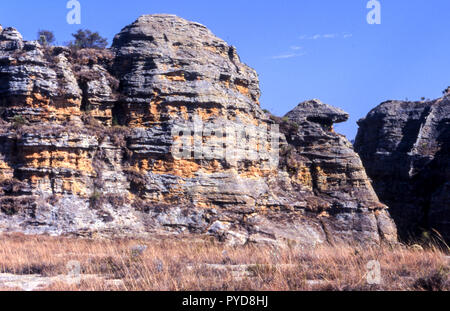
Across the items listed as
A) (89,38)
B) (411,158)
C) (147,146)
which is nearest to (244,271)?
(147,146)

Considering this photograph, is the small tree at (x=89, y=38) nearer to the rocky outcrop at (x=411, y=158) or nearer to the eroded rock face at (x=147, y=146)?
the eroded rock face at (x=147, y=146)

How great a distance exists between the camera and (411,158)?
35500 millimetres

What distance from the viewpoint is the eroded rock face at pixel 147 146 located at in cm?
1677

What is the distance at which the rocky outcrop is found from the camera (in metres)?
32.0

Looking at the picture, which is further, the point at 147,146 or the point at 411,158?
the point at 411,158

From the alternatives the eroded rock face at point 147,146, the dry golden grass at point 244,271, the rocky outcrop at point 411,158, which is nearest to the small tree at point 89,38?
the eroded rock face at point 147,146

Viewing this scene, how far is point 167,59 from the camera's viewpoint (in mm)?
20109

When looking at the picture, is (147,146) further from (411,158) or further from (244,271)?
(411,158)

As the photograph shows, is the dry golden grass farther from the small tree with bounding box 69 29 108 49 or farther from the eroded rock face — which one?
the small tree with bounding box 69 29 108 49

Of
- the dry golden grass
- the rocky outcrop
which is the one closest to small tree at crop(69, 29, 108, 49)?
the dry golden grass

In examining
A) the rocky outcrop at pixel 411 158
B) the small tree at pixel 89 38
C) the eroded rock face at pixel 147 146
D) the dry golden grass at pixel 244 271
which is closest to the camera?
the dry golden grass at pixel 244 271

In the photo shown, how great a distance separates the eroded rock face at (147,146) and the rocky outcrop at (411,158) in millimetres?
10829

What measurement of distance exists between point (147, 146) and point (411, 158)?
81.1ft

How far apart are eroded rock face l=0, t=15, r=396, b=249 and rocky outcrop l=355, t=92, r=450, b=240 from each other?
10.8 meters
